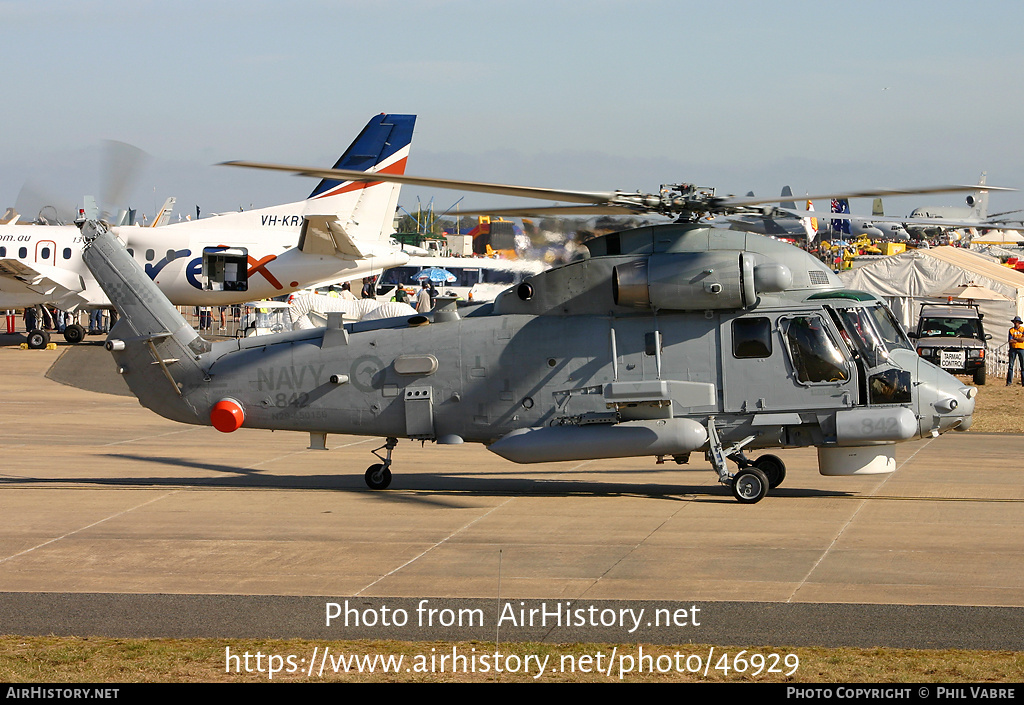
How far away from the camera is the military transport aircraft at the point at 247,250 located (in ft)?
109

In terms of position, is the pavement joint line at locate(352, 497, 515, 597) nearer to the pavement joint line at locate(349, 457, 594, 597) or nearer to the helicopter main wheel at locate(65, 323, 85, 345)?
the pavement joint line at locate(349, 457, 594, 597)

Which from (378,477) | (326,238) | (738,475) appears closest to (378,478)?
(378,477)

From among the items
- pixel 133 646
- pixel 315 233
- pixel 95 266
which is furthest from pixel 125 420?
pixel 133 646

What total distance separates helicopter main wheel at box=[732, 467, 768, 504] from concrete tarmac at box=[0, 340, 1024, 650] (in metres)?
0.22

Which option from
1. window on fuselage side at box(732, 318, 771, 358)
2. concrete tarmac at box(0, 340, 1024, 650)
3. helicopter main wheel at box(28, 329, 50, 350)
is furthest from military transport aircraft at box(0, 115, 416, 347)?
window on fuselage side at box(732, 318, 771, 358)

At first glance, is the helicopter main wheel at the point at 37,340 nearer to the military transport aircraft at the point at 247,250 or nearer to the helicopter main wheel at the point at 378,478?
the military transport aircraft at the point at 247,250

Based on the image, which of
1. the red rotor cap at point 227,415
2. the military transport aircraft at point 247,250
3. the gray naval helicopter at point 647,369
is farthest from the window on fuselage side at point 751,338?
the military transport aircraft at point 247,250

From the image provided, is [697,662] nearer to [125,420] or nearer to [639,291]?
[639,291]

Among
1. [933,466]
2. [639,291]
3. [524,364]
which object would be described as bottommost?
[933,466]

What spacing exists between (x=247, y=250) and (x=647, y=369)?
2358cm

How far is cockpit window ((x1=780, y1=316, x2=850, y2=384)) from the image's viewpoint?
40.4 feet

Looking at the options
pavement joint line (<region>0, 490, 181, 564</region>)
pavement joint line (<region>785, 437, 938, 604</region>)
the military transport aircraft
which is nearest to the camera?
pavement joint line (<region>785, 437, 938, 604</region>)

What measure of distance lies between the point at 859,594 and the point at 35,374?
26.0 metres

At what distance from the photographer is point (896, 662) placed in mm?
7090
